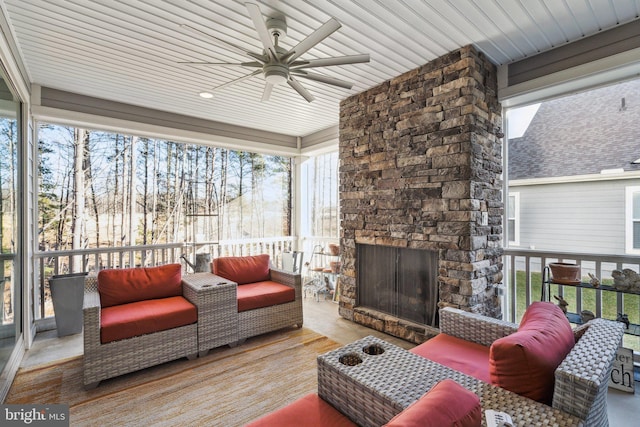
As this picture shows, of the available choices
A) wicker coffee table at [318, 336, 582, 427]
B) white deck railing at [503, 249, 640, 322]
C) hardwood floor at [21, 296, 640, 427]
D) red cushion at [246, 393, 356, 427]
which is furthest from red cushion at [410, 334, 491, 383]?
white deck railing at [503, 249, 640, 322]

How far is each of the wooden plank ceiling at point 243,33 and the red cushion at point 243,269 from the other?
2111 millimetres

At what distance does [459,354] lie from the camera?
1.98 metres

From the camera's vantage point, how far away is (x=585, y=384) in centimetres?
120

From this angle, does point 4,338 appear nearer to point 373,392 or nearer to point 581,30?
point 373,392

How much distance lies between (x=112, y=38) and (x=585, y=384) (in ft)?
12.6

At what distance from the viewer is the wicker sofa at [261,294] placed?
3344mm

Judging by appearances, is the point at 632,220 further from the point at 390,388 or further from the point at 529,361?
the point at 390,388

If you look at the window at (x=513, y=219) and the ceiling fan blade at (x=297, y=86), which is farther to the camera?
the window at (x=513, y=219)

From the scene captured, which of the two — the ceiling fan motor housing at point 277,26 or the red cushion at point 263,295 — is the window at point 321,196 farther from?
the ceiling fan motor housing at point 277,26

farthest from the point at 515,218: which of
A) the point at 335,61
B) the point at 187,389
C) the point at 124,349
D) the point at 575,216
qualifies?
the point at 124,349

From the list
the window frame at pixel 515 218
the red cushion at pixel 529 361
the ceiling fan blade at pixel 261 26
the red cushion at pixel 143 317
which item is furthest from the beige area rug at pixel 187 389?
the ceiling fan blade at pixel 261 26

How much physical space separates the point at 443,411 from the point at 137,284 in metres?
3.14

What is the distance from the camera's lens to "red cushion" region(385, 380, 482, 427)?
909 millimetres

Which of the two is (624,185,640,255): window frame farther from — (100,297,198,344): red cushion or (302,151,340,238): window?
(100,297,198,344): red cushion
